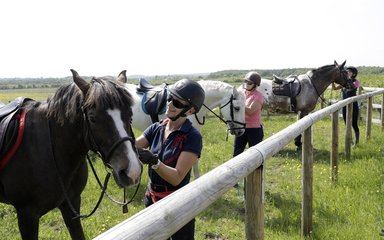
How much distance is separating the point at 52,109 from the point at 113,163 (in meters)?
0.90

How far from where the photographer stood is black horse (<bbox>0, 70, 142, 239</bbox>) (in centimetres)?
243

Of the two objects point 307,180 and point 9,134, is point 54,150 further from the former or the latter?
point 307,180

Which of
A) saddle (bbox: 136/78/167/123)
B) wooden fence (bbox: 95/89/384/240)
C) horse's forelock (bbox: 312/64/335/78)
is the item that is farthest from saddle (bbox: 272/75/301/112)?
wooden fence (bbox: 95/89/384/240)

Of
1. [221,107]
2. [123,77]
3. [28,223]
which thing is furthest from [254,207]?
[221,107]

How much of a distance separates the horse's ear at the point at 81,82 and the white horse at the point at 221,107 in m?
3.09

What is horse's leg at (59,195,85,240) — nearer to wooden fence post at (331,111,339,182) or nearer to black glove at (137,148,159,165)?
black glove at (137,148,159,165)

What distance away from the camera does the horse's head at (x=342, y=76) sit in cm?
879

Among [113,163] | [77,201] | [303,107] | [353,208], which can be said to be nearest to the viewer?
[113,163]

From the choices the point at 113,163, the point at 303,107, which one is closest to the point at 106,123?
the point at 113,163

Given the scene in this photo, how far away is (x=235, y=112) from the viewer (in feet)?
18.9

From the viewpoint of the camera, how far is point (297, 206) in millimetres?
4715

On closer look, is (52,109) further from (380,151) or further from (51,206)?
(380,151)

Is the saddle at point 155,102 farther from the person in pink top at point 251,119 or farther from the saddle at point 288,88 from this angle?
the saddle at point 288,88

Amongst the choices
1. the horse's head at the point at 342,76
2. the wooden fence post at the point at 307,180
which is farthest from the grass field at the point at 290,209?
the horse's head at the point at 342,76
